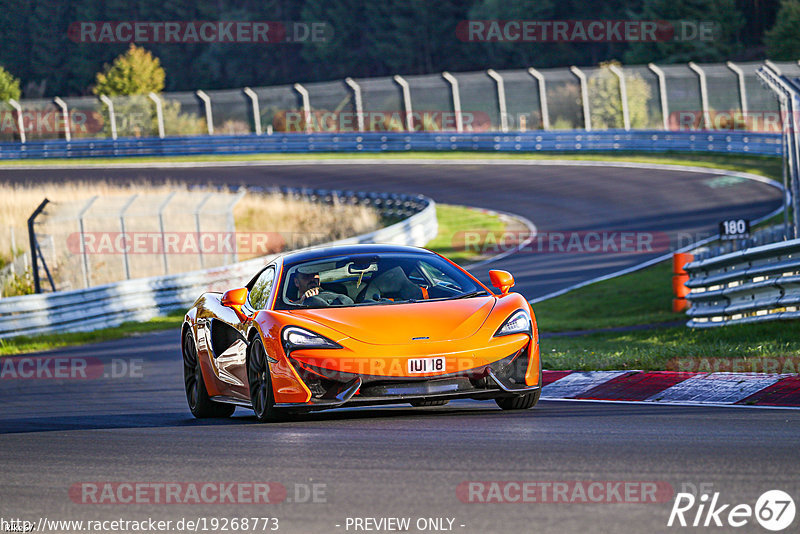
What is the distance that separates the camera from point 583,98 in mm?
45469

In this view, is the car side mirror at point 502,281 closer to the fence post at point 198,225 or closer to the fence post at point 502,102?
the fence post at point 198,225

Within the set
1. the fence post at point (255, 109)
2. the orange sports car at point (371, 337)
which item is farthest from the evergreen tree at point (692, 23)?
the orange sports car at point (371, 337)

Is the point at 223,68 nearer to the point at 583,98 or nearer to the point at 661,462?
the point at 583,98

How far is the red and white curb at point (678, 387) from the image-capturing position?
27.8ft

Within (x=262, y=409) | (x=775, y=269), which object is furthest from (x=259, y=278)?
(x=775, y=269)

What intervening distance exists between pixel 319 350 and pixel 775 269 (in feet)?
20.8

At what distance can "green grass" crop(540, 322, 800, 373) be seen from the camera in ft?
32.0

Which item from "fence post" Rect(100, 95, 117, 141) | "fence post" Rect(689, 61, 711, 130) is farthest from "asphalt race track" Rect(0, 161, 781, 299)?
"fence post" Rect(689, 61, 711, 130)

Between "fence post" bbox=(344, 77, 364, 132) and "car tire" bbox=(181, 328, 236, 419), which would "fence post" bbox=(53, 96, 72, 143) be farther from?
"car tire" bbox=(181, 328, 236, 419)

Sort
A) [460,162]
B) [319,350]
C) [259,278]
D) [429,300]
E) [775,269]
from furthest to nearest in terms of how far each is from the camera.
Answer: [460,162]
[775,269]
[259,278]
[429,300]
[319,350]

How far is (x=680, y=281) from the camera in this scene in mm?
17172

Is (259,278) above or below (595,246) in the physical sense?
above

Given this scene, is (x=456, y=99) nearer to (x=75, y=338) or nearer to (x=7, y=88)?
(x=75, y=338)

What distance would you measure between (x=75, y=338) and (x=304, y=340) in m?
12.2
